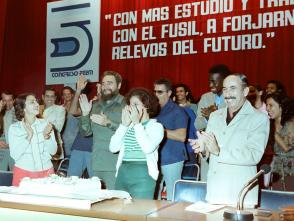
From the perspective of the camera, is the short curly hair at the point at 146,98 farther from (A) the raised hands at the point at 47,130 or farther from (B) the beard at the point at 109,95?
(A) the raised hands at the point at 47,130

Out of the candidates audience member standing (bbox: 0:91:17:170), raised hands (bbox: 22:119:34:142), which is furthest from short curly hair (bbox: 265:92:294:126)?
audience member standing (bbox: 0:91:17:170)

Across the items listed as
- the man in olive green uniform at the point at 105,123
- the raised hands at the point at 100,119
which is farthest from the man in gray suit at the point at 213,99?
the raised hands at the point at 100,119

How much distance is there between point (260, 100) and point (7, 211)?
12.0ft

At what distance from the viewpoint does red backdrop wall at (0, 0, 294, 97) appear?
6.04 meters

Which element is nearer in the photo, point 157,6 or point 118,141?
point 118,141

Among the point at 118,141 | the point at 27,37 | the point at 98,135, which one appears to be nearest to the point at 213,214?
the point at 118,141

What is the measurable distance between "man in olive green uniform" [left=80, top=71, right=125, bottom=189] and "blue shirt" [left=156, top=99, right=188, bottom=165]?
0.44 meters

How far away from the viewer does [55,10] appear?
7.99m

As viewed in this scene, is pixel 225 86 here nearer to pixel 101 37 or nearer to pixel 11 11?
pixel 101 37

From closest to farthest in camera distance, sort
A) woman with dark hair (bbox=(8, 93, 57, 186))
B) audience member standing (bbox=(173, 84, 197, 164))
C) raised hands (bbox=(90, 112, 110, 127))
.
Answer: woman with dark hair (bbox=(8, 93, 57, 186)) → raised hands (bbox=(90, 112, 110, 127)) → audience member standing (bbox=(173, 84, 197, 164))

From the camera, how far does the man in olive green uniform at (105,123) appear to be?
11.9 feet

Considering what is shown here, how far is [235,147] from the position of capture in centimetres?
261

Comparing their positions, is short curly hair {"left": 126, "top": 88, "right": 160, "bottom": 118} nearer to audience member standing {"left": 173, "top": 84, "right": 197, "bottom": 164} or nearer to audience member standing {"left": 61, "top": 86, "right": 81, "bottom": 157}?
audience member standing {"left": 173, "top": 84, "right": 197, "bottom": 164}

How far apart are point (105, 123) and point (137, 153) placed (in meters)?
0.69
